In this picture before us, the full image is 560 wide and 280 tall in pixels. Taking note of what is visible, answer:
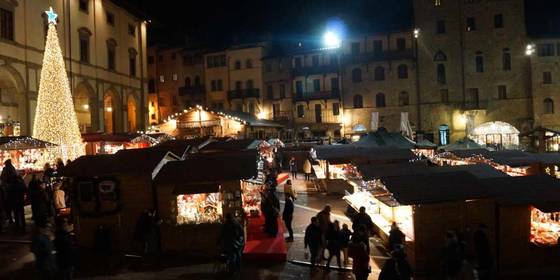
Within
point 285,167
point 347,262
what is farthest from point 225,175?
point 285,167

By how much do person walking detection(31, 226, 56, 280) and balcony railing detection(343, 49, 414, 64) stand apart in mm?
43533

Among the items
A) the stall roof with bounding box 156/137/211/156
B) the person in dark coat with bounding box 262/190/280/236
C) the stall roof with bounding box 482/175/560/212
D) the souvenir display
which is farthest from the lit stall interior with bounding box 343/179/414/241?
the stall roof with bounding box 156/137/211/156

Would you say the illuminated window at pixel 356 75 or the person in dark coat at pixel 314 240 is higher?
the illuminated window at pixel 356 75

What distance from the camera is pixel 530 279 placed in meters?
11.6

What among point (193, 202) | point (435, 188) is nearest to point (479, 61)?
point (435, 188)

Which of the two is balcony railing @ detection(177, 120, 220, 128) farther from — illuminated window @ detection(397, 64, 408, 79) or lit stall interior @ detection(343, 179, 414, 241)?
lit stall interior @ detection(343, 179, 414, 241)

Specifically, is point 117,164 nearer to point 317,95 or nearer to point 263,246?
point 263,246

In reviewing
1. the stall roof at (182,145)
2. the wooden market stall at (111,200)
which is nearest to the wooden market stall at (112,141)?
the stall roof at (182,145)

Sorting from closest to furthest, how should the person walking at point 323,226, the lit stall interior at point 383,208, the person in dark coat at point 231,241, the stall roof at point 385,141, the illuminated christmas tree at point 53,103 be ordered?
the person in dark coat at point 231,241 < the person walking at point 323,226 < the lit stall interior at point 383,208 < the illuminated christmas tree at point 53,103 < the stall roof at point 385,141

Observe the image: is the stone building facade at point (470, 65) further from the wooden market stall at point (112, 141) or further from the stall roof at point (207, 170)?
the stall roof at point (207, 170)

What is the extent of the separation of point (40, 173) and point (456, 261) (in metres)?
18.2

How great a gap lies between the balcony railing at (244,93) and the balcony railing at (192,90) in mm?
4538

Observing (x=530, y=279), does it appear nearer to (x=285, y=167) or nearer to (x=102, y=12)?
(x=285, y=167)

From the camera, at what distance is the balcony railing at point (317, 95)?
5119 centimetres
